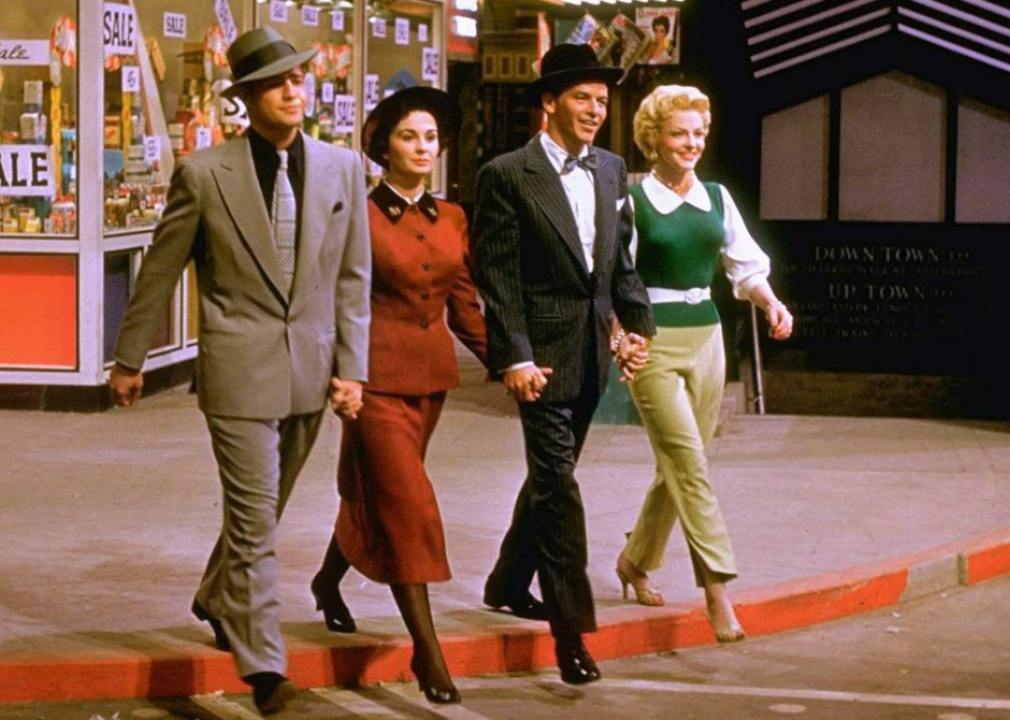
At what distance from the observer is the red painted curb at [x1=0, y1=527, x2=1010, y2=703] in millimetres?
6473

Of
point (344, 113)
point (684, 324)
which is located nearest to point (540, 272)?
point (684, 324)

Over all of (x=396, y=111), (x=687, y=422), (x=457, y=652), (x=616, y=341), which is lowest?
(x=457, y=652)

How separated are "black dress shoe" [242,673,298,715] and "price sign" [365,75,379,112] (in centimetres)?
1119

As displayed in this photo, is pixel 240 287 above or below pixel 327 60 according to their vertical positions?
below

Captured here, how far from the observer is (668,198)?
7.26 metres

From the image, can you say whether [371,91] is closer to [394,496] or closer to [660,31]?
[660,31]

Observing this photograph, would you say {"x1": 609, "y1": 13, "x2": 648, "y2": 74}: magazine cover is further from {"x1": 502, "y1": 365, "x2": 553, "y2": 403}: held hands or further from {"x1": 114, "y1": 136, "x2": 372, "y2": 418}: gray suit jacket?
{"x1": 114, "y1": 136, "x2": 372, "y2": 418}: gray suit jacket

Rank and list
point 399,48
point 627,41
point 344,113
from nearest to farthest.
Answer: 1. point 627,41
2. point 344,113
3. point 399,48

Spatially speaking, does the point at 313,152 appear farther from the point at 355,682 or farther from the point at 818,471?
the point at 818,471

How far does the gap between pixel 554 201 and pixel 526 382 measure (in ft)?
1.91

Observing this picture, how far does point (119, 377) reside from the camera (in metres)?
6.04

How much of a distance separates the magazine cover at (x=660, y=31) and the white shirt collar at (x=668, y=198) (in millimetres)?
5585

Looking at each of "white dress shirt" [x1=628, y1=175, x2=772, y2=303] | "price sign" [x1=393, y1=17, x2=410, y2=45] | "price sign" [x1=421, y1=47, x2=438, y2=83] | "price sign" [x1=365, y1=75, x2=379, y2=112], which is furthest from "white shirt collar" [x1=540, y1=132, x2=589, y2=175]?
"price sign" [x1=421, y1=47, x2=438, y2=83]

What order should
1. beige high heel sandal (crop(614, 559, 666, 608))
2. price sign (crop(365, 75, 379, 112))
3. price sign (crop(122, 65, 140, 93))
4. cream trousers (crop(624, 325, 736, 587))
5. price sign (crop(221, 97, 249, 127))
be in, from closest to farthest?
1. cream trousers (crop(624, 325, 736, 587))
2. beige high heel sandal (crop(614, 559, 666, 608))
3. price sign (crop(122, 65, 140, 93))
4. price sign (crop(221, 97, 249, 127))
5. price sign (crop(365, 75, 379, 112))
